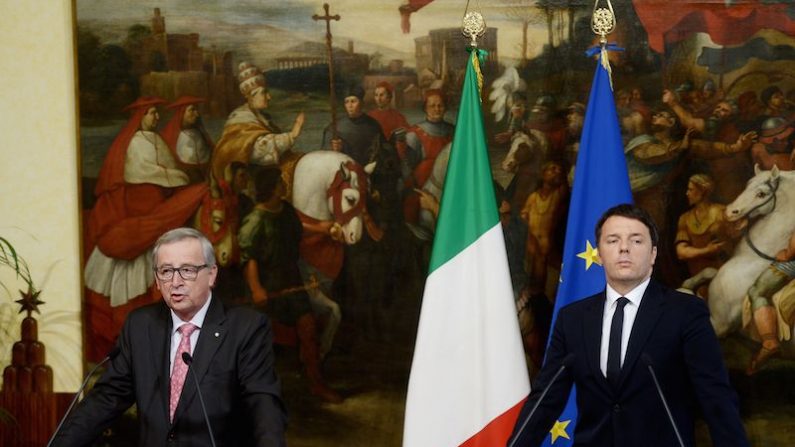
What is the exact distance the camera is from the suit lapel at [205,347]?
358 centimetres

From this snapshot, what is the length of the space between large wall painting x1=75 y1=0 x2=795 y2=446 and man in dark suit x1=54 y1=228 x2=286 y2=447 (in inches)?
72.4

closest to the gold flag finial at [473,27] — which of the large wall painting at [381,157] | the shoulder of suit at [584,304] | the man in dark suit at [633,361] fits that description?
the large wall painting at [381,157]

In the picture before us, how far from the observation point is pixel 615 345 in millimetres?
3615

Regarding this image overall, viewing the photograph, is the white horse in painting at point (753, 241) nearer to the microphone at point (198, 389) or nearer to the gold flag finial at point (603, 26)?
the gold flag finial at point (603, 26)

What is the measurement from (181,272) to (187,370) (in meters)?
0.35

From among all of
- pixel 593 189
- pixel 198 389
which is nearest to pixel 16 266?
pixel 198 389

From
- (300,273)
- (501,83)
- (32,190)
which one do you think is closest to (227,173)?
(300,273)

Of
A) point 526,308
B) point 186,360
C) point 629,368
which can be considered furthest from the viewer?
point 526,308

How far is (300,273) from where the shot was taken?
5590 millimetres

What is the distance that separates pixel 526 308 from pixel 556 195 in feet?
2.04

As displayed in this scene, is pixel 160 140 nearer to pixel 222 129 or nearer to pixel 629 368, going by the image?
pixel 222 129

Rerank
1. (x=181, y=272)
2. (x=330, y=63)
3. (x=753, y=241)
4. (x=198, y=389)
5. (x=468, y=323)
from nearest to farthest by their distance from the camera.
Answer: (x=198, y=389) < (x=181, y=272) < (x=468, y=323) < (x=753, y=241) < (x=330, y=63)

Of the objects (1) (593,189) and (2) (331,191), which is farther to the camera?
(2) (331,191)

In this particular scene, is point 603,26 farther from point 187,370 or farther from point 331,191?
point 187,370
